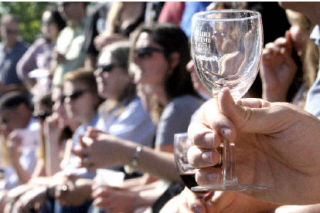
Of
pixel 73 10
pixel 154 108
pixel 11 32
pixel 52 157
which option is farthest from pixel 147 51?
pixel 11 32

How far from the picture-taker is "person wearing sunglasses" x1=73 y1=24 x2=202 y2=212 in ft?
→ 12.1

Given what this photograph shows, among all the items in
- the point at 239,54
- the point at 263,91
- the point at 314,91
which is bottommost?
the point at 263,91

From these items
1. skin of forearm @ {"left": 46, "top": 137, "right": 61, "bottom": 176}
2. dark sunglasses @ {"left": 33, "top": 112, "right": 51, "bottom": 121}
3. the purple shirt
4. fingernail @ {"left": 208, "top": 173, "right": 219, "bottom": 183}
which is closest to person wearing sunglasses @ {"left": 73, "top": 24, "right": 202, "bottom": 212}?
skin of forearm @ {"left": 46, "top": 137, "right": 61, "bottom": 176}

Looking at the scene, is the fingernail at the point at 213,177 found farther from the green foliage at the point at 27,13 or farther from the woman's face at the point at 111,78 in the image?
the green foliage at the point at 27,13

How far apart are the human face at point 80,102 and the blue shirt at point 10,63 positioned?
4.56m

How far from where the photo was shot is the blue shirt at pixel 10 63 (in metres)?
9.84

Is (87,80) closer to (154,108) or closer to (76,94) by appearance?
(76,94)

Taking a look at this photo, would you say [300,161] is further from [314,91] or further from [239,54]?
[314,91]

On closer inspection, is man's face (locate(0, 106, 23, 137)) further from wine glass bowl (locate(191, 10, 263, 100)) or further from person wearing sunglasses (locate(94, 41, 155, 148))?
wine glass bowl (locate(191, 10, 263, 100))

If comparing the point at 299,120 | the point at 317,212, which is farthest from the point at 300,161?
the point at 317,212

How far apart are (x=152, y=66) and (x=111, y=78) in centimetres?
64

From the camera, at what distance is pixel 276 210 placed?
7.59 feet

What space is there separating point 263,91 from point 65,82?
2553mm

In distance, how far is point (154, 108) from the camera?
14.8ft
